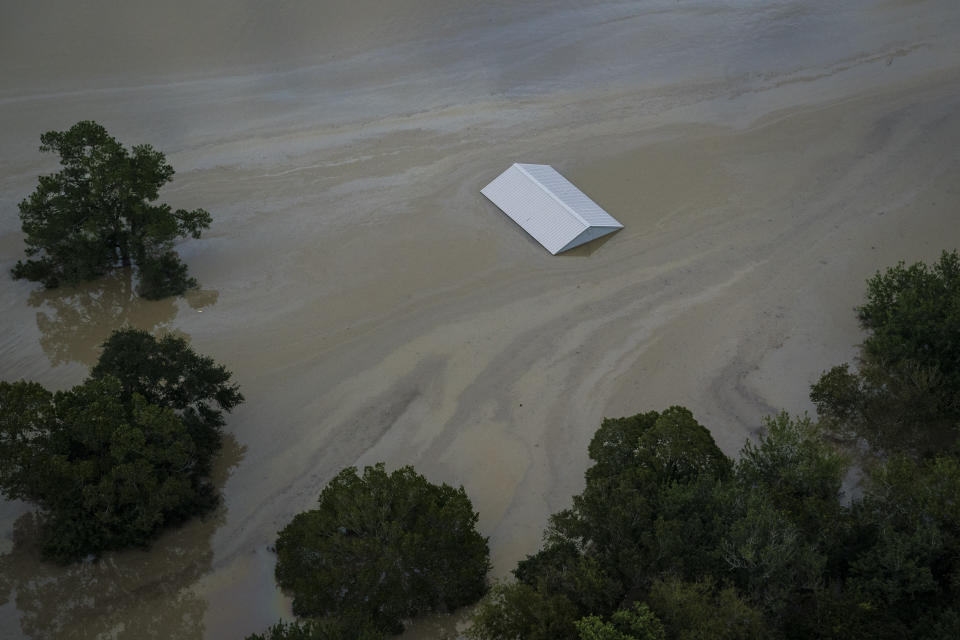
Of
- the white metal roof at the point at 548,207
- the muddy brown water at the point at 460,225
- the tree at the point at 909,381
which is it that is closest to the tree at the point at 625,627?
the muddy brown water at the point at 460,225

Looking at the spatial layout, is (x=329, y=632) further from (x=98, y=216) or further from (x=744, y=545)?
(x=98, y=216)

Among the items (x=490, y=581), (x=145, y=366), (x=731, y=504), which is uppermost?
(x=145, y=366)

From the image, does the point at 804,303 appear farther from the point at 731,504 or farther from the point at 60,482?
the point at 60,482

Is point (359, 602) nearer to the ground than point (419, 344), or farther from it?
nearer to the ground

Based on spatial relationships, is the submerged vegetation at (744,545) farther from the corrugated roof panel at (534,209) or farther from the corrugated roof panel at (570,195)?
the corrugated roof panel at (570,195)

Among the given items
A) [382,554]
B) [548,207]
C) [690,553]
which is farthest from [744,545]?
[548,207]

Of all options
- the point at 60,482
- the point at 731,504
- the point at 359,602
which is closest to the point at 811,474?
the point at 731,504
